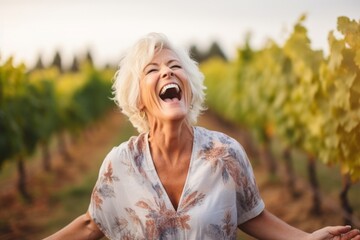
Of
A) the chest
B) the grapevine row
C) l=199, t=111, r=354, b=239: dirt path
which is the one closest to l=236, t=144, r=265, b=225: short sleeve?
the chest

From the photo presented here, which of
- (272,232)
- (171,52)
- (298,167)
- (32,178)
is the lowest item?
(298,167)

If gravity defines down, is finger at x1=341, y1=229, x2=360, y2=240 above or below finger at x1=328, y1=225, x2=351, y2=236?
below

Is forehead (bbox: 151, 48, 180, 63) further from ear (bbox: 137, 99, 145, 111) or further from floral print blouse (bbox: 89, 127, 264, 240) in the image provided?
floral print blouse (bbox: 89, 127, 264, 240)

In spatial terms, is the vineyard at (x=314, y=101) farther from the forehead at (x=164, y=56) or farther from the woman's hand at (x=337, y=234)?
the forehead at (x=164, y=56)

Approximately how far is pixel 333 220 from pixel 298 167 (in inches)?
202

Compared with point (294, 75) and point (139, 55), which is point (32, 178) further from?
point (139, 55)

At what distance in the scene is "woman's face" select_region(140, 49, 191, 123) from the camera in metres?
2.19

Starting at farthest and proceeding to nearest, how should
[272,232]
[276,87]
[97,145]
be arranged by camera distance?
[97,145], [276,87], [272,232]

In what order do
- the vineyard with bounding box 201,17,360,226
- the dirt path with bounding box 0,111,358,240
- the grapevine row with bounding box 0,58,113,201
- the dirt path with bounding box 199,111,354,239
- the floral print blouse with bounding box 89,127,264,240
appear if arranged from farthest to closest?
the dirt path with bounding box 0,111,358,240
the dirt path with bounding box 199,111,354,239
the grapevine row with bounding box 0,58,113,201
the vineyard with bounding box 201,17,360,226
the floral print blouse with bounding box 89,127,264,240

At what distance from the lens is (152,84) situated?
7.32ft

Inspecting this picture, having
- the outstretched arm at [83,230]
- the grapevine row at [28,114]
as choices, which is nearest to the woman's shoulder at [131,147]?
the outstretched arm at [83,230]

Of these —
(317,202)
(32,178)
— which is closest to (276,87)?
(317,202)

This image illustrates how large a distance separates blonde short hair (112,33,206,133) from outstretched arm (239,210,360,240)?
641 mm

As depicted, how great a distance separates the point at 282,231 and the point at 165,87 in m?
0.94
